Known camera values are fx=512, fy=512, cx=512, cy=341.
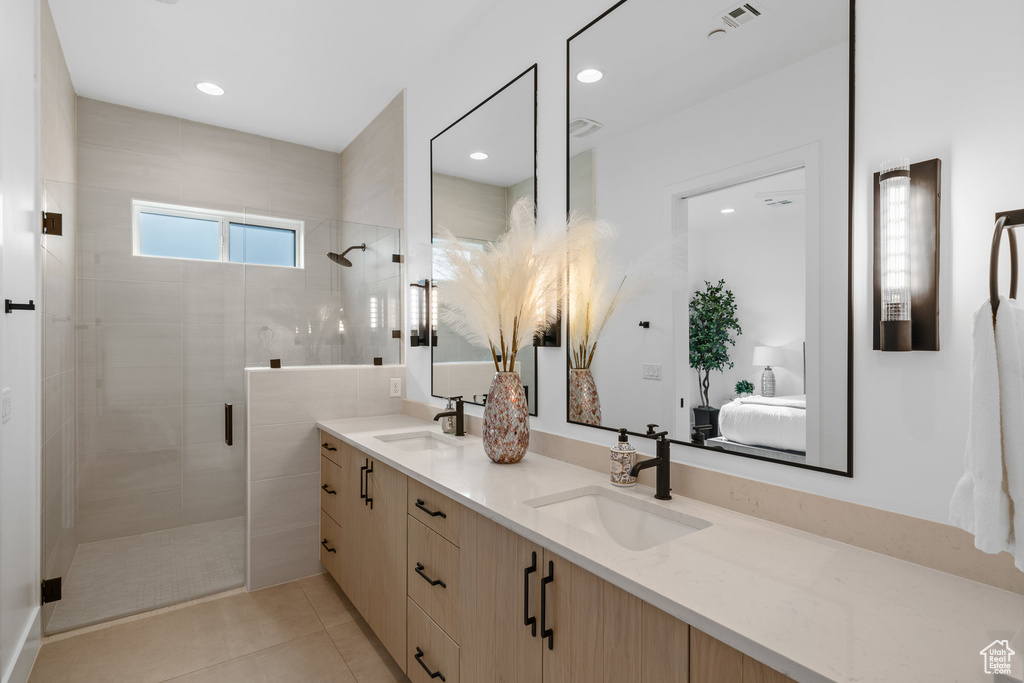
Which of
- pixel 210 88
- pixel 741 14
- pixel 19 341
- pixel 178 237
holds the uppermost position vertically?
pixel 210 88

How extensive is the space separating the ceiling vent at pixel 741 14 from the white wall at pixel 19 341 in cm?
215

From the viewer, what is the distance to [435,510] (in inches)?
62.2

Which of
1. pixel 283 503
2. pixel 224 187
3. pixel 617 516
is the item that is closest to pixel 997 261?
pixel 617 516

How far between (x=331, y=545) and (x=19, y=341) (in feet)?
5.02

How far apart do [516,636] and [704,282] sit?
1.05 m

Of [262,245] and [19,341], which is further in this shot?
[262,245]

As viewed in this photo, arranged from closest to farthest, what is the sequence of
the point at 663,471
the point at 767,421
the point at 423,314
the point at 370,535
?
the point at 767,421 < the point at 663,471 < the point at 370,535 < the point at 423,314

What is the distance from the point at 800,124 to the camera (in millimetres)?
1207

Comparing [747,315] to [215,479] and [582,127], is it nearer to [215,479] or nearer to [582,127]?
[582,127]

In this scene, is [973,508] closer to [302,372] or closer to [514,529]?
[514,529]

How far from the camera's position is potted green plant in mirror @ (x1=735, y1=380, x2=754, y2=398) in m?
1.31

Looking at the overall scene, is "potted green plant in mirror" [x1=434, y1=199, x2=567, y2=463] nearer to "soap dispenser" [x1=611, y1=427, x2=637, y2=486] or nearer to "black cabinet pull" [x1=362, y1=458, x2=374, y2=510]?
"soap dispenser" [x1=611, y1=427, x2=637, y2=486]

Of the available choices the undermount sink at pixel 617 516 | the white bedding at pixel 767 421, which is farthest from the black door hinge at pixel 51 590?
the white bedding at pixel 767 421

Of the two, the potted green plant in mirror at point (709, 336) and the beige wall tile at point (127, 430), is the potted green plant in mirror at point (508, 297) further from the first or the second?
the beige wall tile at point (127, 430)
